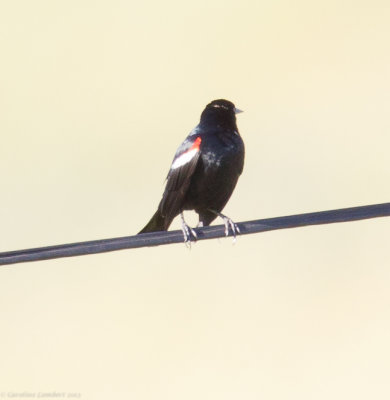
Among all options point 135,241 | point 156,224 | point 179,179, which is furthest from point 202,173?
point 135,241

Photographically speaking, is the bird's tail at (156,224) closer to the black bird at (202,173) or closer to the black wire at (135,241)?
the black bird at (202,173)

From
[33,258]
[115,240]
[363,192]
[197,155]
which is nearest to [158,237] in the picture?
[115,240]

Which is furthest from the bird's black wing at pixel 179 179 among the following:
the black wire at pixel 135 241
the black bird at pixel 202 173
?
the black wire at pixel 135 241

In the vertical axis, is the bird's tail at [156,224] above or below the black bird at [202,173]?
below

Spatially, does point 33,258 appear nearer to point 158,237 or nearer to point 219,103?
A: point 158,237

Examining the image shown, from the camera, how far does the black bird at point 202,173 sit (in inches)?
271

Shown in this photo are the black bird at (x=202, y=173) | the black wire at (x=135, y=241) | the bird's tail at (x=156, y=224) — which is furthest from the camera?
the bird's tail at (x=156, y=224)

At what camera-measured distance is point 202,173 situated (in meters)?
6.89

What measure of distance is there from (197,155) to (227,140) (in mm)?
303

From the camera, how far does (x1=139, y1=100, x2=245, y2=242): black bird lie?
22.5 ft

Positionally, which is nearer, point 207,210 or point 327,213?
point 327,213

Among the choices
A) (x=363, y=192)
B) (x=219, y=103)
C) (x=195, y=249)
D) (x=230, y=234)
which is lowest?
(x=230, y=234)

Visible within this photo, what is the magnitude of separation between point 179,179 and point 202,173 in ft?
0.60

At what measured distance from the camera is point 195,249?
494 inches
